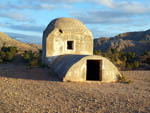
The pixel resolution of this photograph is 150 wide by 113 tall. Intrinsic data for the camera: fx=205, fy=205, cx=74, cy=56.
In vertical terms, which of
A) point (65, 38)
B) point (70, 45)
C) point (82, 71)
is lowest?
point (82, 71)

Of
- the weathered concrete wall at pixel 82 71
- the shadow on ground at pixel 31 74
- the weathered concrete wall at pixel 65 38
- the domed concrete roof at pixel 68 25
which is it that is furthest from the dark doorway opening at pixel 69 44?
the weathered concrete wall at pixel 82 71

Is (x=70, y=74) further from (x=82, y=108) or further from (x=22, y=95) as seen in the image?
(x=82, y=108)

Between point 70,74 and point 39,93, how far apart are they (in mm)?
2954

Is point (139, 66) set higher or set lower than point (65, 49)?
lower

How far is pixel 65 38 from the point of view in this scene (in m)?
15.5

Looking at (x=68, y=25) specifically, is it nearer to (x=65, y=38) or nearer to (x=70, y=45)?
(x=65, y=38)

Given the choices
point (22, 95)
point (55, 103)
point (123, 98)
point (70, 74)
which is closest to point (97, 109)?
point (55, 103)

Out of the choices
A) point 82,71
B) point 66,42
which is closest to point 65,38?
point 66,42

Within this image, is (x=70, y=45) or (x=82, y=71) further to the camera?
(x=70, y=45)

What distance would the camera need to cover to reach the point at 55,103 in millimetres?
6000

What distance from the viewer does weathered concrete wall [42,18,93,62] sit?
1511 cm

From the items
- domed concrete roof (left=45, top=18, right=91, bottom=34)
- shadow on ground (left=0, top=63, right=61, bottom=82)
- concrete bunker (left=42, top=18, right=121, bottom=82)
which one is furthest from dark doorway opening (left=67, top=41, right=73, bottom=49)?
shadow on ground (left=0, top=63, right=61, bottom=82)

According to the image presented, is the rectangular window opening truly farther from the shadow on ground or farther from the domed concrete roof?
the shadow on ground

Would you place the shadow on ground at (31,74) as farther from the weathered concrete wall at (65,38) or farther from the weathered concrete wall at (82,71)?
the weathered concrete wall at (65,38)
